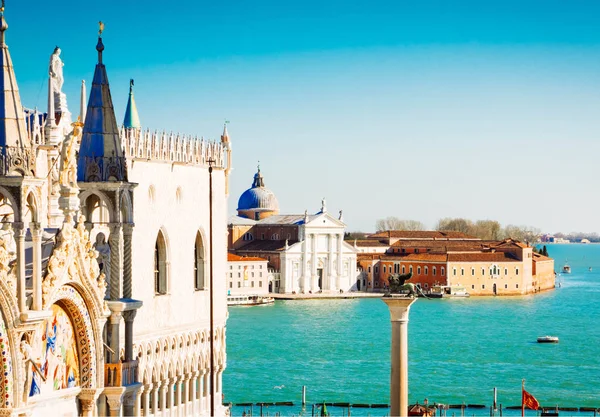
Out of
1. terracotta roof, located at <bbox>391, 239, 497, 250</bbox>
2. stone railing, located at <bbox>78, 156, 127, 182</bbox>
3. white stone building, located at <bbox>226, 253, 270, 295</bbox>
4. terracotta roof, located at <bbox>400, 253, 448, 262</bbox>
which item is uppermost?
stone railing, located at <bbox>78, 156, 127, 182</bbox>

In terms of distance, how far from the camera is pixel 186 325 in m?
16.9

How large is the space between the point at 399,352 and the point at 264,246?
2132 inches

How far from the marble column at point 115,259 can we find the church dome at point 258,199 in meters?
60.2

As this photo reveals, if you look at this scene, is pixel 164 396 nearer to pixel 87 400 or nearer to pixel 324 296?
pixel 87 400

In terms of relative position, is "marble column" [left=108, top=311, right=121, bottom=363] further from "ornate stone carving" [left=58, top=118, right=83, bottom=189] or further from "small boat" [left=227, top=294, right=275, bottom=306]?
"small boat" [left=227, top=294, right=275, bottom=306]

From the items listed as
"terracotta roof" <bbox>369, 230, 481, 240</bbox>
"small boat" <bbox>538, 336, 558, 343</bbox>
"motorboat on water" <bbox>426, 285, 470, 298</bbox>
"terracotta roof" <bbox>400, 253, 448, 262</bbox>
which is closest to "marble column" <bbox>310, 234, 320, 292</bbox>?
"terracotta roof" <bbox>400, 253, 448, 262</bbox>

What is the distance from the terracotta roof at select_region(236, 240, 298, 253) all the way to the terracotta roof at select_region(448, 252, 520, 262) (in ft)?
26.0

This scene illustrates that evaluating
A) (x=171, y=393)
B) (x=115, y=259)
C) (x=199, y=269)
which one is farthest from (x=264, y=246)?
(x=115, y=259)

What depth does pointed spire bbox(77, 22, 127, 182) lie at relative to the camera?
11297 millimetres

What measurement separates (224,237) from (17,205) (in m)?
9.60

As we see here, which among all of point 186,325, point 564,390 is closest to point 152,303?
point 186,325

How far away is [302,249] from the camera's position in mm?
64562

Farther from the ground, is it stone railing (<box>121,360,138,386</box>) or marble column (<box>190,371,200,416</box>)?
stone railing (<box>121,360,138,386</box>)

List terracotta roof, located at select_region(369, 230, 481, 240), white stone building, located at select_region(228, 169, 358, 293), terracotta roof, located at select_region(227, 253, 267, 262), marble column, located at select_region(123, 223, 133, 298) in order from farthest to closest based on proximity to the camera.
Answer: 1. terracotta roof, located at select_region(369, 230, 481, 240)
2. white stone building, located at select_region(228, 169, 358, 293)
3. terracotta roof, located at select_region(227, 253, 267, 262)
4. marble column, located at select_region(123, 223, 133, 298)
